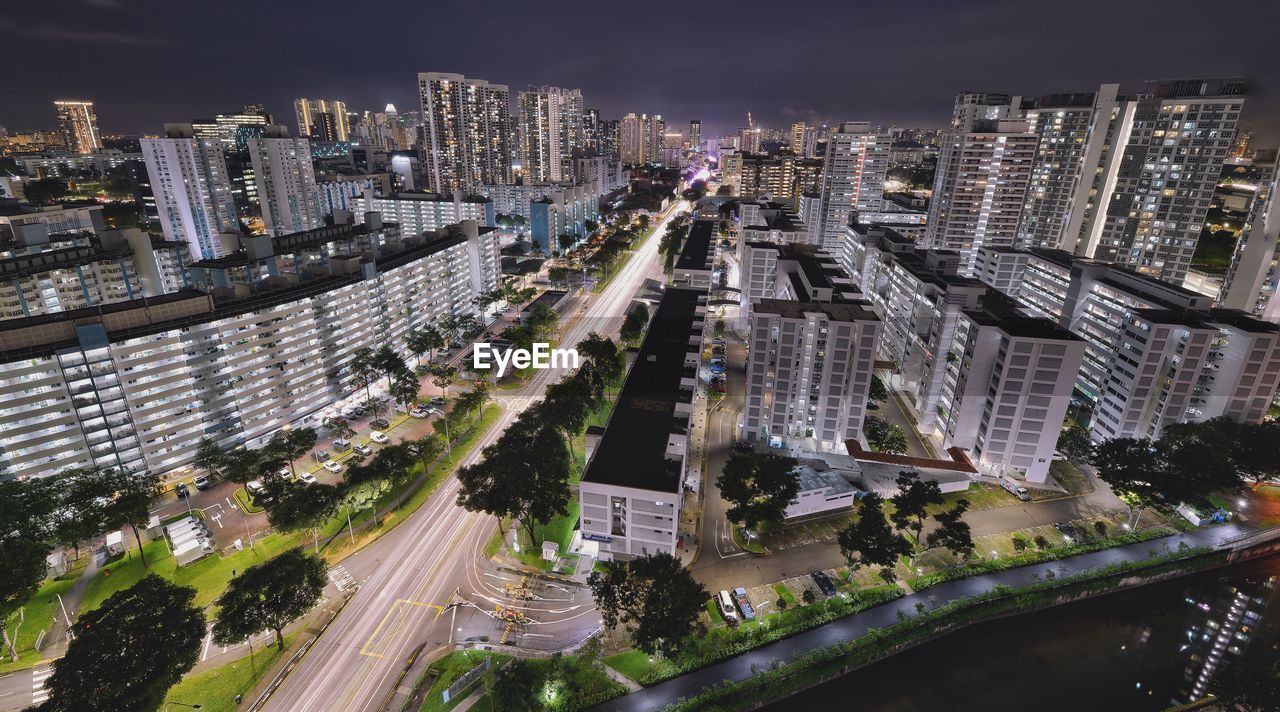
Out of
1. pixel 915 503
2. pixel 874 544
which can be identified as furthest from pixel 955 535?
pixel 874 544

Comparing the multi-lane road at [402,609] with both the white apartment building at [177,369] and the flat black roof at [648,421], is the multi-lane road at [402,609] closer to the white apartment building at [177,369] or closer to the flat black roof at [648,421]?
the flat black roof at [648,421]

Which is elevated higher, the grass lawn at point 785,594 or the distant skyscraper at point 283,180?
the distant skyscraper at point 283,180

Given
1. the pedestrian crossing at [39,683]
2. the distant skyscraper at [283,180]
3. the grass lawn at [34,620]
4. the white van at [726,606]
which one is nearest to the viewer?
the pedestrian crossing at [39,683]

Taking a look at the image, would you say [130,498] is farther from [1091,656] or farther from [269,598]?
[1091,656]

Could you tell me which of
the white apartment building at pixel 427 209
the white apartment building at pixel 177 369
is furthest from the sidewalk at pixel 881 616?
the white apartment building at pixel 427 209

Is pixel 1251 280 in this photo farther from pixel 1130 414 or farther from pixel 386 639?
pixel 386 639

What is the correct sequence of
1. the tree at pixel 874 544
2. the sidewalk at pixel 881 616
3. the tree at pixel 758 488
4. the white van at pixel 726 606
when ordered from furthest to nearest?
the tree at pixel 758 488
the tree at pixel 874 544
the white van at pixel 726 606
the sidewalk at pixel 881 616
